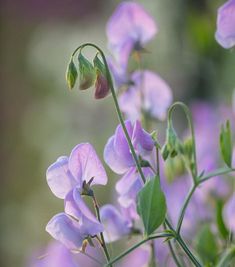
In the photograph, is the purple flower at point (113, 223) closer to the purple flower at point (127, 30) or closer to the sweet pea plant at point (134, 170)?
the sweet pea plant at point (134, 170)

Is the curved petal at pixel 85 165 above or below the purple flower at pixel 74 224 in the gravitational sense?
above

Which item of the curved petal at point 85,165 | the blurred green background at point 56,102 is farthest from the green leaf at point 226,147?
the blurred green background at point 56,102

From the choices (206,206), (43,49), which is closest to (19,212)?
(43,49)

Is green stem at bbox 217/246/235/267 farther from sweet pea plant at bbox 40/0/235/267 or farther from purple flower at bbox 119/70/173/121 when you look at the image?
purple flower at bbox 119/70/173/121

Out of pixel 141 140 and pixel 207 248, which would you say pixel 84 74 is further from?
pixel 207 248

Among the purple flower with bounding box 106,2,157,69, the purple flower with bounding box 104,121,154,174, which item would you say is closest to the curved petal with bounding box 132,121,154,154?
the purple flower with bounding box 104,121,154,174

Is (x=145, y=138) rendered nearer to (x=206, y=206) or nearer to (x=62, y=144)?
(x=206, y=206)
